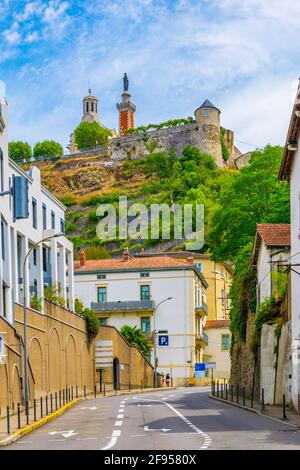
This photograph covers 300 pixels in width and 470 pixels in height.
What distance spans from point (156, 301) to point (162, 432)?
61.7 m

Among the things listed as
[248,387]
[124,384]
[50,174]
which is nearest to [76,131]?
[50,174]

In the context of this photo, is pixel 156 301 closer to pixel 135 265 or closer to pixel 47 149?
pixel 135 265

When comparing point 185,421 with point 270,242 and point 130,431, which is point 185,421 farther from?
point 270,242

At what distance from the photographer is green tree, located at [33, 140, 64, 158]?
622ft

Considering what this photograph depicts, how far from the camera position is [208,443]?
18.9 m

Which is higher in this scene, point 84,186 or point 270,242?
point 84,186

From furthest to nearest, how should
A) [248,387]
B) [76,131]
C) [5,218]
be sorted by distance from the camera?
[76,131], [248,387], [5,218]

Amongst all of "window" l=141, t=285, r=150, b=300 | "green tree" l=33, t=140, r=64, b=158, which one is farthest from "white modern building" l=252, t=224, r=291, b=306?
"green tree" l=33, t=140, r=64, b=158

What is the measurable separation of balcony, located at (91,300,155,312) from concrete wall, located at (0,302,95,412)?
17773mm

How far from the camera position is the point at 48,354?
4994cm

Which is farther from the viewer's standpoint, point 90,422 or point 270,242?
point 270,242

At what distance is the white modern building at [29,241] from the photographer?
39469 millimetres

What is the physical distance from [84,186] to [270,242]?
5122 inches

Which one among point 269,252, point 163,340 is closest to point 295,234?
point 269,252
